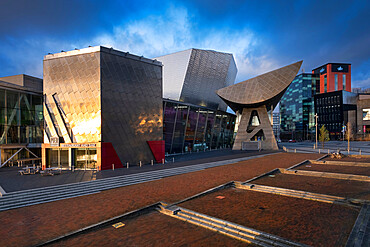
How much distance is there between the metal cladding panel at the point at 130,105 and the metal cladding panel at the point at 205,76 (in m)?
14.3

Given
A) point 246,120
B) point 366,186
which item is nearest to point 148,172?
point 366,186

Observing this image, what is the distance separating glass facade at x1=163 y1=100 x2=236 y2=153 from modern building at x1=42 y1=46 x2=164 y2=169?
917 centimetres

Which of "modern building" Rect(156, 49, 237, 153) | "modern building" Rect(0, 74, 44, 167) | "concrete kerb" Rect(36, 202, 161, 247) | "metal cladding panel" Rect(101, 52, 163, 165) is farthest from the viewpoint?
"modern building" Rect(156, 49, 237, 153)

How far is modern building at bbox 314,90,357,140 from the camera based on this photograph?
85.4 m

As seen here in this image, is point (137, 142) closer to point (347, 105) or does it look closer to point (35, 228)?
point (35, 228)

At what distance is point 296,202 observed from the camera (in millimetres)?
11766

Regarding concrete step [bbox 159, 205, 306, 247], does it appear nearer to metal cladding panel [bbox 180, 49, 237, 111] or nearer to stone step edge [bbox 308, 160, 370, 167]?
stone step edge [bbox 308, 160, 370, 167]

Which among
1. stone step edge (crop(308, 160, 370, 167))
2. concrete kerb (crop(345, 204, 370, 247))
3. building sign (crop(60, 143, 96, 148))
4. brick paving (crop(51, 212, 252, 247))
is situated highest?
building sign (crop(60, 143, 96, 148))

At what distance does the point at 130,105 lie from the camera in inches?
974

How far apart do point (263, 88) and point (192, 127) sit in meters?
15.4

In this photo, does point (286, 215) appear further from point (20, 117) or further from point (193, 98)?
point (193, 98)

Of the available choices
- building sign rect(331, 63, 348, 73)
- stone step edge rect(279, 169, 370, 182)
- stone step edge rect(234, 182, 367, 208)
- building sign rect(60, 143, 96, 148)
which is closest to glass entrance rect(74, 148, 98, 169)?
building sign rect(60, 143, 96, 148)

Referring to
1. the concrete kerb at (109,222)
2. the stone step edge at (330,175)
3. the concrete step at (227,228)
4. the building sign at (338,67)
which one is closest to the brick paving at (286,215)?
the concrete step at (227,228)

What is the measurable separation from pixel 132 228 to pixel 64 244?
2.48 m
